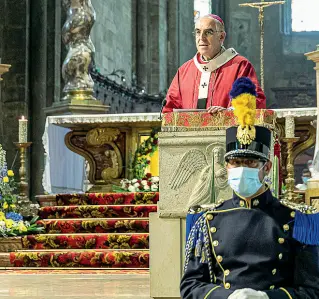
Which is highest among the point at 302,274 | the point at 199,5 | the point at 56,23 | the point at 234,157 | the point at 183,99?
the point at 199,5

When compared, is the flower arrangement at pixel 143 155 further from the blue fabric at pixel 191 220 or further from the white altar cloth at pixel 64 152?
the blue fabric at pixel 191 220

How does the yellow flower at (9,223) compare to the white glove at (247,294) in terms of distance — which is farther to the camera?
the yellow flower at (9,223)

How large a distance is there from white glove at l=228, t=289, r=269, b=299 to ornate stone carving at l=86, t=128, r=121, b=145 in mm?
8497

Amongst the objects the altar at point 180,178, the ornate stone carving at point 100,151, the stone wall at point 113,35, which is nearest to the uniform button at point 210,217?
the altar at point 180,178

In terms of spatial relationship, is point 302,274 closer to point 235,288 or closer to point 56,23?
point 235,288

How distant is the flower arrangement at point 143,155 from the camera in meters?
11.6

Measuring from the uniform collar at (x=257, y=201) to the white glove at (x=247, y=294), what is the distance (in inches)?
13.9

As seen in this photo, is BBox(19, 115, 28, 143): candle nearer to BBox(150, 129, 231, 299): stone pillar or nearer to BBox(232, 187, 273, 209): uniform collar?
BBox(150, 129, 231, 299): stone pillar

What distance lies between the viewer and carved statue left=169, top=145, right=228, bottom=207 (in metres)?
5.31

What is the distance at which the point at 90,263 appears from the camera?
8742 mm

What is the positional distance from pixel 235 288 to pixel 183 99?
3360 mm

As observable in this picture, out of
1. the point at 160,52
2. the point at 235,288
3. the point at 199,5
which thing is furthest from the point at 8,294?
the point at 199,5

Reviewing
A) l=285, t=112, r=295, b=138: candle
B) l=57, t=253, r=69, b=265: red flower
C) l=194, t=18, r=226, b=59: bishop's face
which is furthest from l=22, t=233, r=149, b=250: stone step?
l=194, t=18, r=226, b=59: bishop's face

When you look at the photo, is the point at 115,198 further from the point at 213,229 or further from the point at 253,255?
the point at 253,255
